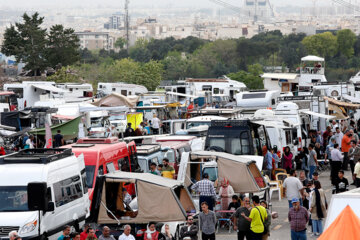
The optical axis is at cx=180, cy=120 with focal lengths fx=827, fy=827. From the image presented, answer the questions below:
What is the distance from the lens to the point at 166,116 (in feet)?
136

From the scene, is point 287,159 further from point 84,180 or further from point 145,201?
point 145,201

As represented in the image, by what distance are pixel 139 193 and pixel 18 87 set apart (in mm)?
33699

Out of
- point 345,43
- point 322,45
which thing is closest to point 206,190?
point 322,45

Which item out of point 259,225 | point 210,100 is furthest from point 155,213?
point 210,100

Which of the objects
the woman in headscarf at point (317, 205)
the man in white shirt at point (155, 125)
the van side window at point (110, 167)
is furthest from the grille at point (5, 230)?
the man in white shirt at point (155, 125)

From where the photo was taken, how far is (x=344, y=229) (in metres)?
9.23

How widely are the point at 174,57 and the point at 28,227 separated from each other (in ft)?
399

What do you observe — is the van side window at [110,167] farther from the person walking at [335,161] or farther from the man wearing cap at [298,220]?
the person walking at [335,161]

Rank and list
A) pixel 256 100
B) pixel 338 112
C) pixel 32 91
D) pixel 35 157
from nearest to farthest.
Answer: pixel 35 157 < pixel 338 112 < pixel 256 100 < pixel 32 91

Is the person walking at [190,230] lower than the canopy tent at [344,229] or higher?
lower

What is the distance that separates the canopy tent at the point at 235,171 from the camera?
18156 mm

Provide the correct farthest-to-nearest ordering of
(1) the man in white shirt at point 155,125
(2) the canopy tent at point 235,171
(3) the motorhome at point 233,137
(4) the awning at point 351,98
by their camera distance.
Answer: (4) the awning at point 351,98 < (1) the man in white shirt at point 155,125 < (3) the motorhome at point 233,137 < (2) the canopy tent at point 235,171

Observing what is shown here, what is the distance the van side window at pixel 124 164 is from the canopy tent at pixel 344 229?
31.4 feet

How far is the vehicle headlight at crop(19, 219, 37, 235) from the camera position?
533 inches
